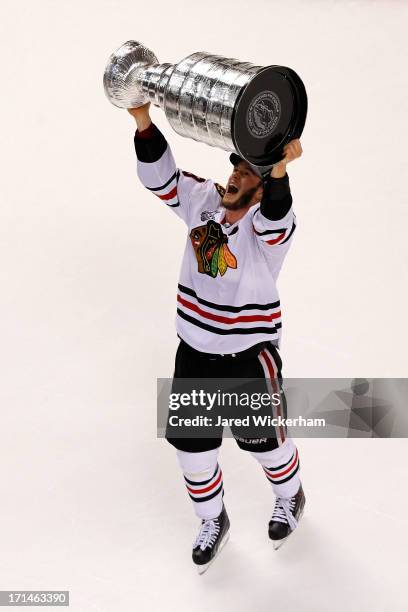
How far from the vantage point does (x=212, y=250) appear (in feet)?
8.04

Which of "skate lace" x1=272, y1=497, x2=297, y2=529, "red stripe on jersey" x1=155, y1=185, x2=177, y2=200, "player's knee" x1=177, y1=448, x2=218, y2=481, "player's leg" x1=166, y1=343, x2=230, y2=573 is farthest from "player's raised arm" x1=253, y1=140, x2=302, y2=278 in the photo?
"skate lace" x1=272, y1=497, x2=297, y2=529

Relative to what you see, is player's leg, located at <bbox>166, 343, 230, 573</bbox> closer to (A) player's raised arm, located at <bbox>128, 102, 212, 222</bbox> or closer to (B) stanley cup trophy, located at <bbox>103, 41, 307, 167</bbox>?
(A) player's raised arm, located at <bbox>128, 102, 212, 222</bbox>

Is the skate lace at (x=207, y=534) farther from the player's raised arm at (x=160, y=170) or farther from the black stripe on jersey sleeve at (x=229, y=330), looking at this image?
the player's raised arm at (x=160, y=170)

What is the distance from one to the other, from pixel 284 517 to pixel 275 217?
1.05 metres

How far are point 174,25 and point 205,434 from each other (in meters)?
3.22

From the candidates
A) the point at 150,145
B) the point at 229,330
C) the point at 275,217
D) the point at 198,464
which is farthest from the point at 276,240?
the point at 198,464

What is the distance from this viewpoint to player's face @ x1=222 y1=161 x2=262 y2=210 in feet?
7.75

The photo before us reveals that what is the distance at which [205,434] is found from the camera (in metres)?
2.67

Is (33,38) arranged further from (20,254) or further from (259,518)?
(259,518)

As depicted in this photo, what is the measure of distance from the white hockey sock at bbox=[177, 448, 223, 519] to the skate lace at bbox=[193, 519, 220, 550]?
0.09ft

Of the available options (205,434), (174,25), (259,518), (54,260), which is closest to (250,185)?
(205,434)

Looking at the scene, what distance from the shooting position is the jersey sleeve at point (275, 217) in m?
2.24

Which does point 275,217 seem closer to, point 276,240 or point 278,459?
point 276,240

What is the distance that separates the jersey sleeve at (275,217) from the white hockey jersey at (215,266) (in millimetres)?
10
